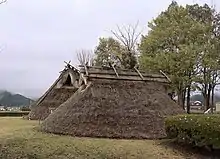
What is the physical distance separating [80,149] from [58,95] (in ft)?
47.2

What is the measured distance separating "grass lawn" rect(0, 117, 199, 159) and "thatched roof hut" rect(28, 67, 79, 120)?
1171cm

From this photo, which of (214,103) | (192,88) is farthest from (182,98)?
(214,103)

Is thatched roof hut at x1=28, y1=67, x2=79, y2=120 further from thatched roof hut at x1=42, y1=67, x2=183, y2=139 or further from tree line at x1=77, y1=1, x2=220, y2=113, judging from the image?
thatched roof hut at x1=42, y1=67, x2=183, y2=139

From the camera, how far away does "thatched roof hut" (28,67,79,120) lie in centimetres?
2395

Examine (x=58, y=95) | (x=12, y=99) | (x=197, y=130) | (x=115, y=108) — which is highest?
(x=12, y=99)

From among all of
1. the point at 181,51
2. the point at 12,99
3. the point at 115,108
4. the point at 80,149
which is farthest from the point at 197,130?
the point at 12,99

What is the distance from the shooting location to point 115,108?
14.0 metres

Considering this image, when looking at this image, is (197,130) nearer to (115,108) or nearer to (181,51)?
(115,108)

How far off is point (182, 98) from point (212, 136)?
18.6 meters

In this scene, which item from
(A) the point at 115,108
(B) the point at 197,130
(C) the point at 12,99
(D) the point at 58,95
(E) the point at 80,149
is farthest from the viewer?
(C) the point at 12,99

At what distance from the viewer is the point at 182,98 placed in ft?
95.6

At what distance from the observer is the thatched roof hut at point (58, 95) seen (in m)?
24.0

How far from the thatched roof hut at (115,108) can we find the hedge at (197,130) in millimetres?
1671

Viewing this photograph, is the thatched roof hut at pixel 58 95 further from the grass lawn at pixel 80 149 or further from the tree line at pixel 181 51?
the grass lawn at pixel 80 149
